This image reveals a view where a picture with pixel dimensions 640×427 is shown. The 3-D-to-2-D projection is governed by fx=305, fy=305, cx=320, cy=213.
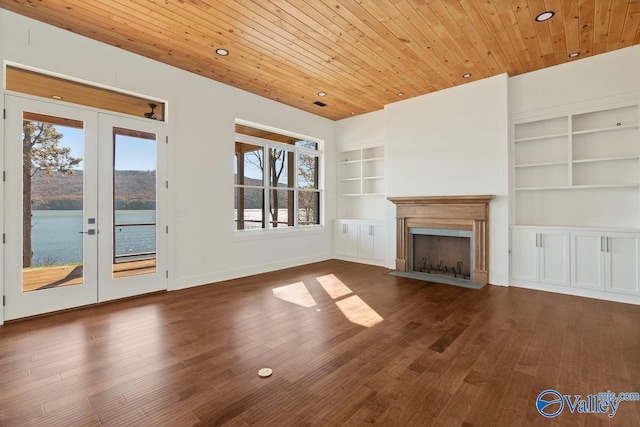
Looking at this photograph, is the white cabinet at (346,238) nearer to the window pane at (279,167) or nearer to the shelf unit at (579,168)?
the window pane at (279,167)

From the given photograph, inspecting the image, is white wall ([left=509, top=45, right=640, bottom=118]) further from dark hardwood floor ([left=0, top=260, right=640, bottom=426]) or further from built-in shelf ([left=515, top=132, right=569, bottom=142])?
dark hardwood floor ([left=0, top=260, right=640, bottom=426])

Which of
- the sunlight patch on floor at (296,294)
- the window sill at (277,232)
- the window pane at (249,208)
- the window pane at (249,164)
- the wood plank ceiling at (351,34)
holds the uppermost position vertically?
the wood plank ceiling at (351,34)

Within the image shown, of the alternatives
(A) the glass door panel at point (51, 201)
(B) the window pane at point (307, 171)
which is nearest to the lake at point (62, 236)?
(A) the glass door panel at point (51, 201)

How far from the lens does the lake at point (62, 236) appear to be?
11.3ft

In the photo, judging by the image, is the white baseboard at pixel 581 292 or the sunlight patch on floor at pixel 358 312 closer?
the sunlight patch on floor at pixel 358 312

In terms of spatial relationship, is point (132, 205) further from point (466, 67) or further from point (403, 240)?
point (466, 67)

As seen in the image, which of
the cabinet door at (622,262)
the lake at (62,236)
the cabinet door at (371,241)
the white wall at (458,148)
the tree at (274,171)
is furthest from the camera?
the cabinet door at (371,241)

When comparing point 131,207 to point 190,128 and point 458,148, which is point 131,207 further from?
point 458,148

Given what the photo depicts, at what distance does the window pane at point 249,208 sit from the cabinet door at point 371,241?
2.21m

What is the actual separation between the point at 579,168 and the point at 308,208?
15.7ft

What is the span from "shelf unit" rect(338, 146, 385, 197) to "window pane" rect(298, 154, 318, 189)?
0.64m

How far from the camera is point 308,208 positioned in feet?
22.7

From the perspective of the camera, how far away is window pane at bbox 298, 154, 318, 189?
22.1ft

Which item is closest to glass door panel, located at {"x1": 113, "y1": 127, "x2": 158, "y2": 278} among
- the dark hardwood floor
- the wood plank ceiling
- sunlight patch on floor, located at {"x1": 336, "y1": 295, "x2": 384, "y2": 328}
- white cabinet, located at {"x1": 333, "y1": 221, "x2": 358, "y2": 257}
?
the dark hardwood floor
